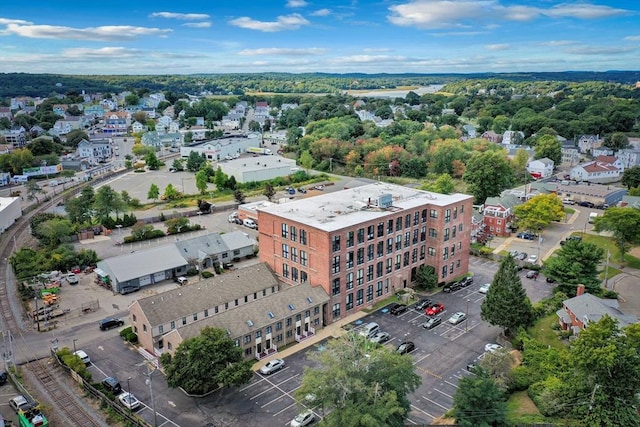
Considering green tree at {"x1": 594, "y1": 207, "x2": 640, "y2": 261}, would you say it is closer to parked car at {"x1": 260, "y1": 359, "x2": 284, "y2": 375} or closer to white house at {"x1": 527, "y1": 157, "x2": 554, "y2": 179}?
parked car at {"x1": 260, "y1": 359, "x2": 284, "y2": 375}

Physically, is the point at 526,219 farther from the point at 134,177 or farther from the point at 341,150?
the point at 134,177

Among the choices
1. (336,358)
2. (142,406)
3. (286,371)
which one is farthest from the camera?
(286,371)

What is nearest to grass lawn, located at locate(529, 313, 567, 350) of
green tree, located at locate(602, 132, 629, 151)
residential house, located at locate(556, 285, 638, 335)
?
residential house, located at locate(556, 285, 638, 335)

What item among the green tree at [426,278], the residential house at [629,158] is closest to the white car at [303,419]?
the green tree at [426,278]

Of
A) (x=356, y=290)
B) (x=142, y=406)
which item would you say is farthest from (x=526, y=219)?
(x=142, y=406)

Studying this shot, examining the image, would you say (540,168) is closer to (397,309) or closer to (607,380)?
(397,309)

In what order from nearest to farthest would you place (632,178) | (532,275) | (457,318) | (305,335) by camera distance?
(305,335) < (457,318) < (532,275) < (632,178)

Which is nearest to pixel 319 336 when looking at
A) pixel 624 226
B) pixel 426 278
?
pixel 426 278

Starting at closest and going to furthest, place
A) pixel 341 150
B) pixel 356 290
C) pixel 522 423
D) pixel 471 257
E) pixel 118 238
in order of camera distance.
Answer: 1. pixel 522 423
2. pixel 356 290
3. pixel 471 257
4. pixel 118 238
5. pixel 341 150
